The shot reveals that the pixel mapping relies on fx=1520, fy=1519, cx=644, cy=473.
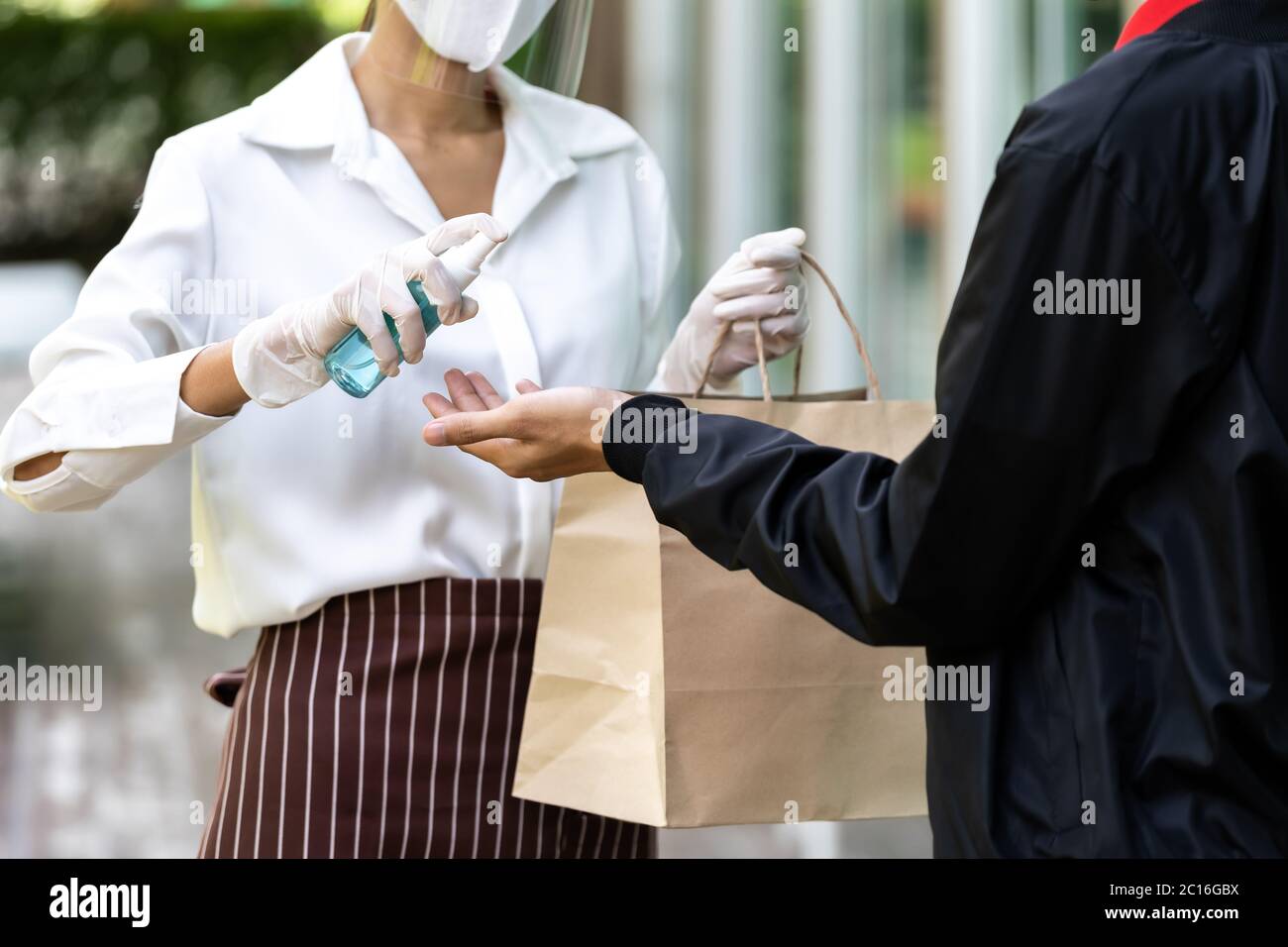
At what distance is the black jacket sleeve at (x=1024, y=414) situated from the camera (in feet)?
3.33

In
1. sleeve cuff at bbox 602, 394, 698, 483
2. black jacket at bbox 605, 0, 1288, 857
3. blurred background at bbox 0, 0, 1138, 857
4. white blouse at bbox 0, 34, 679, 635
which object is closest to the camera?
black jacket at bbox 605, 0, 1288, 857

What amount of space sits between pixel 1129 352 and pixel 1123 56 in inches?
8.1

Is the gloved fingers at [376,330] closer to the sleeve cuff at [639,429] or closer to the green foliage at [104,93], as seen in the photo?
the sleeve cuff at [639,429]

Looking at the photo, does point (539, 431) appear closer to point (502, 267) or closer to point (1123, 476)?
point (502, 267)

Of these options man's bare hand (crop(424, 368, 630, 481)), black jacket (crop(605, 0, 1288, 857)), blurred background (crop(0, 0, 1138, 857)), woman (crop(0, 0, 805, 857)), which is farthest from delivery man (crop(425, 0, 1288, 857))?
blurred background (crop(0, 0, 1138, 857))

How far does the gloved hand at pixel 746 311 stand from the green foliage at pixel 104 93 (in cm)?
743

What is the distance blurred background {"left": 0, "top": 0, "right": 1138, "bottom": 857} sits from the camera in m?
3.84

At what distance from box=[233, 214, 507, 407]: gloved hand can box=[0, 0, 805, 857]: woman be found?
0.06 ft

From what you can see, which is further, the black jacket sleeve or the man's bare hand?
the man's bare hand

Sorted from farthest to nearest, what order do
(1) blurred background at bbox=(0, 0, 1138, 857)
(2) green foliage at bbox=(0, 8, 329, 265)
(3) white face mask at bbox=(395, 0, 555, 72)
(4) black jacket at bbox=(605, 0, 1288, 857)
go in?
(2) green foliage at bbox=(0, 8, 329, 265)
(1) blurred background at bbox=(0, 0, 1138, 857)
(3) white face mask at bbox=(395, 0, 555, 72)
(4) black jacket at bbox=(605, 0, 1288, 857)

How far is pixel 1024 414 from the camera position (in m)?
1.04

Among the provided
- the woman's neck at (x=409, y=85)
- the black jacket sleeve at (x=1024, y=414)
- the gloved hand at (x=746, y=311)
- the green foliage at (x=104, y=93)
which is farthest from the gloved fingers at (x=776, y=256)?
the green foliage at (x=104, y=93)

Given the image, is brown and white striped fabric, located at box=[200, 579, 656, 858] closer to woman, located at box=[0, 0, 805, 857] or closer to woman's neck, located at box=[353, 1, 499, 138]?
woman, located at box=[0, 0, 805, 857]
